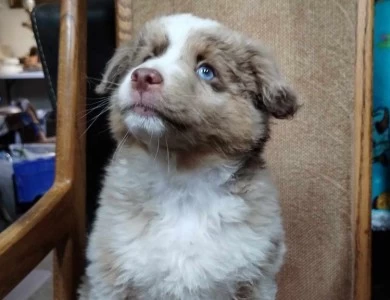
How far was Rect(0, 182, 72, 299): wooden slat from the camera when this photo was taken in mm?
821

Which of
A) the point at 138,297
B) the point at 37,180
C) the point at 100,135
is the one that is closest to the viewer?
the point at 138,297

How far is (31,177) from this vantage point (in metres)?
2.74

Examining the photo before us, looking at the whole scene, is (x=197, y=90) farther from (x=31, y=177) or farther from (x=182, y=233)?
(x=31, y=177)

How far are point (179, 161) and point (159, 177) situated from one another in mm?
47

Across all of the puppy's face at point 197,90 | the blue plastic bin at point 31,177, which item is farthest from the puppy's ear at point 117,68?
the blue plastic bin at point 31,177

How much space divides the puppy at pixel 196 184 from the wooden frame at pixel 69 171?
7cm

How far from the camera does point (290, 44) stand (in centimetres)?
128

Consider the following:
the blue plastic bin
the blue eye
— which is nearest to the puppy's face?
the blue eye

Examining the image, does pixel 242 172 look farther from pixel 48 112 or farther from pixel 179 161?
pixel 48 112

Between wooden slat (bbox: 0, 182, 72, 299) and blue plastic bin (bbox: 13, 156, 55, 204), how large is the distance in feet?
5.72

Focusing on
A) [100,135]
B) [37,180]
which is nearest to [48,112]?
[37,180]

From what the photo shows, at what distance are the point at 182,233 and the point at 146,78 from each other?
28 centimetres

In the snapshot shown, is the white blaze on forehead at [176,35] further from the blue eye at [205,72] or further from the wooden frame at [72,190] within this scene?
the wooden frame at [72,190]

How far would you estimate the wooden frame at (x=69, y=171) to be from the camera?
3.25 ft
